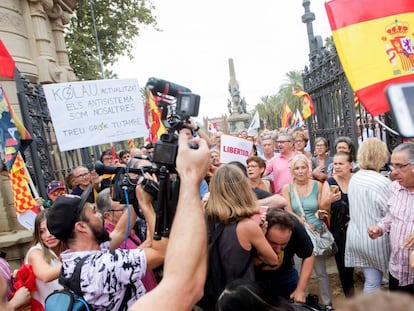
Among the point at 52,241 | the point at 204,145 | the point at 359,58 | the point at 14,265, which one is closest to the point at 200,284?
the point at 204,145

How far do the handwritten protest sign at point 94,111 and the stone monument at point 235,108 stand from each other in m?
14.5

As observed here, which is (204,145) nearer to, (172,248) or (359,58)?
(172,248)

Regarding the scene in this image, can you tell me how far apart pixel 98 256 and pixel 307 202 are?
91.0 inches

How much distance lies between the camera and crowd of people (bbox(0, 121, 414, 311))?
1137 millimetres

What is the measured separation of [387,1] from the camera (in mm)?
2479

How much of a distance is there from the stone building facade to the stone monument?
496 inches

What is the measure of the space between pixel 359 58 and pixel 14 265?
5.01 meters

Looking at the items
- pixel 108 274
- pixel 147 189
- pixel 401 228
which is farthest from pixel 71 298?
pixel 401 228

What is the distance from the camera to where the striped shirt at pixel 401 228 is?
8.41 feet

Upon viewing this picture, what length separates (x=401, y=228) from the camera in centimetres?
260

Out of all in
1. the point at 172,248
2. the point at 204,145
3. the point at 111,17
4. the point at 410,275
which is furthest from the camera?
the point at 111,17

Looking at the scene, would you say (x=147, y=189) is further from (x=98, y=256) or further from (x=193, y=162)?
(x=193, y=162)

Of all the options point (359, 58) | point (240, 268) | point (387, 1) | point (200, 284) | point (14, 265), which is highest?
point (387, 1)

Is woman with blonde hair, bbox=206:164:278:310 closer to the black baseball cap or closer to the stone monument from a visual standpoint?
the black baseball cap
